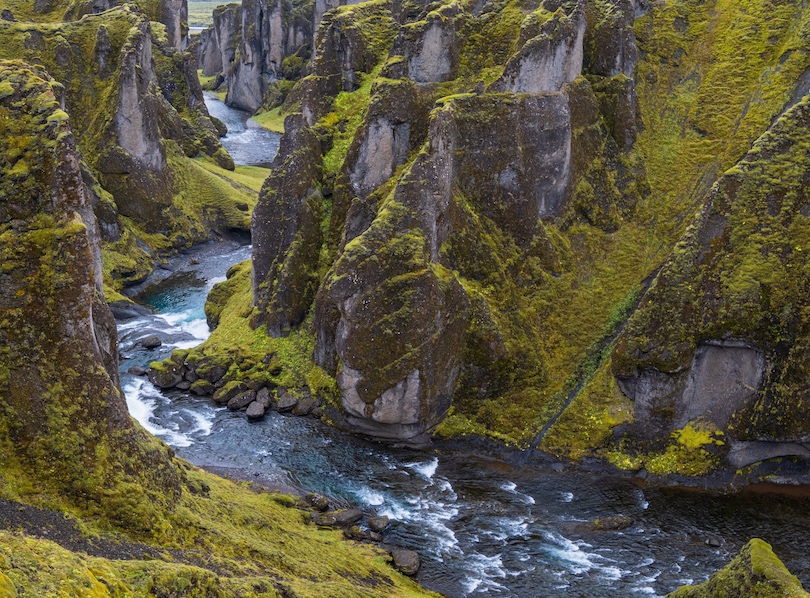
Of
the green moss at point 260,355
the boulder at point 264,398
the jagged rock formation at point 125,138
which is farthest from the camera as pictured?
the jagged rock formation at point 125,138

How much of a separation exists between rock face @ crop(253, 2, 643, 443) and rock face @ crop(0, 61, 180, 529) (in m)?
19.5

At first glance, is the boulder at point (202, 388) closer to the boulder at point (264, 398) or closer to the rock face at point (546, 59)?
the boulder at point (264, 398)

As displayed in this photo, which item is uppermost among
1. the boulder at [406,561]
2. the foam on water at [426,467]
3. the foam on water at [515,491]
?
the boulder at [406,561]

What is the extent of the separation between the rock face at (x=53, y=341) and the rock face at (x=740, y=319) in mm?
27101

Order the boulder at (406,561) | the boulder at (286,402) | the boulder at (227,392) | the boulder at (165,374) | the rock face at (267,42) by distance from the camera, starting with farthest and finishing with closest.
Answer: the rock face at (267,42), the boulder at (165,374), the boulder at (227,392), the boulder at (286,402), the boulder at (406,561)

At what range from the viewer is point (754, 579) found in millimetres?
25141

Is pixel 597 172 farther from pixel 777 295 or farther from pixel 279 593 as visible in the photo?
pixel 279 593

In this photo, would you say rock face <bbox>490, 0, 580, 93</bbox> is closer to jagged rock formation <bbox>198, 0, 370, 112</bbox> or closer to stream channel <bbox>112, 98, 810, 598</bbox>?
stream channel <bbox>112, 98, 810, 598</bbox>

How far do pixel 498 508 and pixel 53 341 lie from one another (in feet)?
74.0

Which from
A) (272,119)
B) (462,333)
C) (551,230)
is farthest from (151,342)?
(272,119)

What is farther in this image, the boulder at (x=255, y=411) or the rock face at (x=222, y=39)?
the rock face at (x=222, y=39)

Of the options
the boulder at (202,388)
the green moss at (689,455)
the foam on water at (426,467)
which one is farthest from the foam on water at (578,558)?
the boulder at (202,388)

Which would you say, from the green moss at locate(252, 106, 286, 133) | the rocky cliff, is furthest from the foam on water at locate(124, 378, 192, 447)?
the green moss at locate(252, 106, 286, 133)

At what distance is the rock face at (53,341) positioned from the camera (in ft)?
84.9
